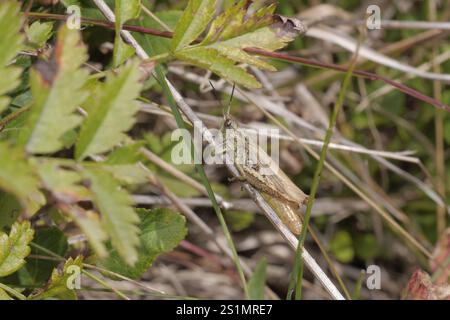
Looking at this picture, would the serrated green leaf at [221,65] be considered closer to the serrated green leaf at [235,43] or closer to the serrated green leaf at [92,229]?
the serrated green leaf at [235,43]

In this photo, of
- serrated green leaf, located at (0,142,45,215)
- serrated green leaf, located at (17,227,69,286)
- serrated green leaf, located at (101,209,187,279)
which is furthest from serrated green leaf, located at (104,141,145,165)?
serrated green leaf, located at (17,227,69,286)

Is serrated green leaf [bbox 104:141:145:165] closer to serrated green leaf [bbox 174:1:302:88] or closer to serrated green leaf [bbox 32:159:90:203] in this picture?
serrated green leaf [bbox 32:159:90:203]

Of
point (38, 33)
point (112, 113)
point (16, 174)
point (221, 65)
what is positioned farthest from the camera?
point (38, 33)

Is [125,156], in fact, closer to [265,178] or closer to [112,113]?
[112,113]

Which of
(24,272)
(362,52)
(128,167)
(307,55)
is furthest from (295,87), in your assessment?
(128,167)

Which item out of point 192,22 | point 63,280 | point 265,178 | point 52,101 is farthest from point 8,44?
point 265,178
